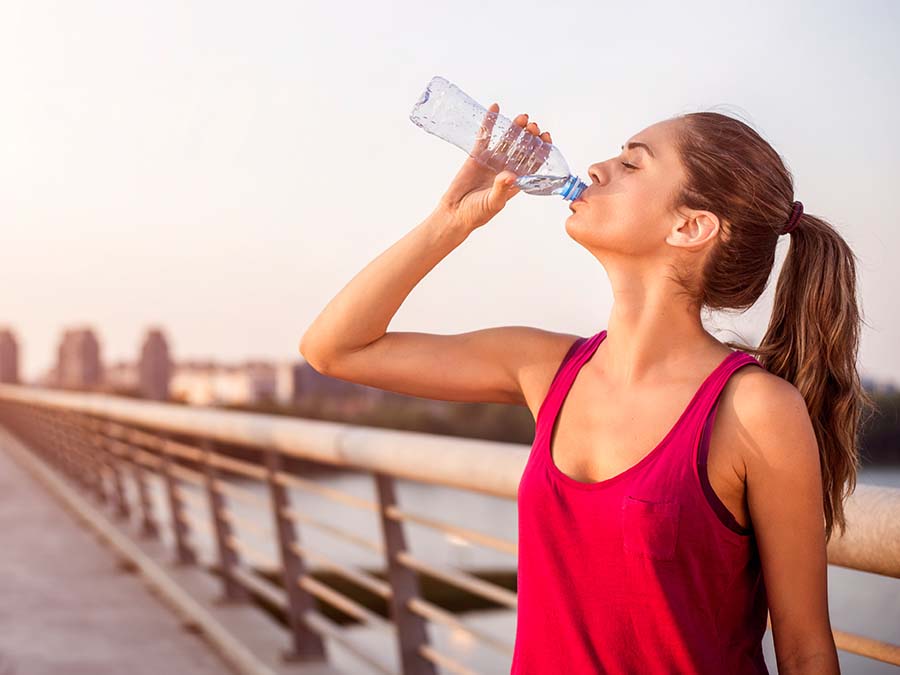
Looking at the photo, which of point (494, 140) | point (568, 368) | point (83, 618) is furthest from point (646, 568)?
point (83, 618)

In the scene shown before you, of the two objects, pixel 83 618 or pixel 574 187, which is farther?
pixel 83 618

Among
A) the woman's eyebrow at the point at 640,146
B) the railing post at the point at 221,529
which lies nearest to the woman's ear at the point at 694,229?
the woman's eyebrow at the point at 640,146

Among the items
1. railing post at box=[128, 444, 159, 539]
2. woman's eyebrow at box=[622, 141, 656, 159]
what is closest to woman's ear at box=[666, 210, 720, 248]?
woman's eyebrow at box=[622, 141, 656, 159]

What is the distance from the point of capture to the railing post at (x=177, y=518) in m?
6.07

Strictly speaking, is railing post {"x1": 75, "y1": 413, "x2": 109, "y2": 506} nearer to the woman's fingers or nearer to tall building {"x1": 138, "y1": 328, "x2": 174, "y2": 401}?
the woman's fingers

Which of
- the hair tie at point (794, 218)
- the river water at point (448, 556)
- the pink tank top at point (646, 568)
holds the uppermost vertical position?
the hair tie at point (794, 218)

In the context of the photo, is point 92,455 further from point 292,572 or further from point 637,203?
point 637,203

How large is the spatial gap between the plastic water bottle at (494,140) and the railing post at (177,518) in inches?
170

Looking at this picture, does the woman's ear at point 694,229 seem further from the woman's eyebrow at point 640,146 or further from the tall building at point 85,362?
the tall building at point 85,362

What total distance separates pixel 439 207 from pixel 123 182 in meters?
22.1

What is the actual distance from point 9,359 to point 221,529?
45.6 m

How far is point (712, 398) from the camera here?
142 centimetres

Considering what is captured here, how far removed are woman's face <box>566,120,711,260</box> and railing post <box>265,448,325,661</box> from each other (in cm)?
256

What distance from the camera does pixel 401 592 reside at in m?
3.15
